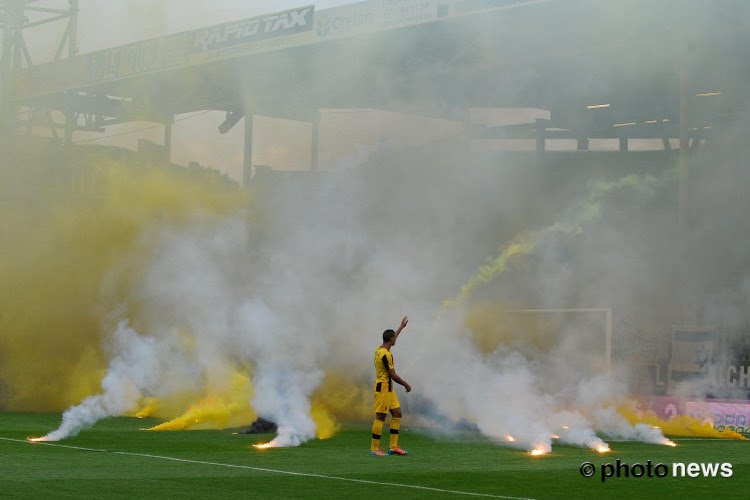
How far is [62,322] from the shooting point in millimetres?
25406

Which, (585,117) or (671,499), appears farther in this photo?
(585,117)

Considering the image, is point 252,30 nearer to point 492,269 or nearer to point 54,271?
point 492,269

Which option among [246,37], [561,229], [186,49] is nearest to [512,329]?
[561,229]

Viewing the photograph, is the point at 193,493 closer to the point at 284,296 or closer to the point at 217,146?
the point at 284,296

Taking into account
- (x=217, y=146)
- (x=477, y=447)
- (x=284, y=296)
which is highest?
(x=217, y=146)

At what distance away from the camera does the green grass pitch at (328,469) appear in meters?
10.9

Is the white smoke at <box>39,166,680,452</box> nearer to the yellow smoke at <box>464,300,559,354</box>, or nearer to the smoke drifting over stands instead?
the smoke drifting over stands

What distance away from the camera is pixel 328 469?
12.8m

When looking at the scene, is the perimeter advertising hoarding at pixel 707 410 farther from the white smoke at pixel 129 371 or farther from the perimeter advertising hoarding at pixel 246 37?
the white smoke at pixel 129 371

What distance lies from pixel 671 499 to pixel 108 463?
5.82 metres

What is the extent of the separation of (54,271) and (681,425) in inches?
500

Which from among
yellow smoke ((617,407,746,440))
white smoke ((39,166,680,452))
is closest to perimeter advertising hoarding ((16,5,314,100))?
white smoke ((39,166,680,452))

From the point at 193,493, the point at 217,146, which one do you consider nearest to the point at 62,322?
the point at 217,146

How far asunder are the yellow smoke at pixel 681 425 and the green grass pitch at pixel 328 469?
1341 mm
